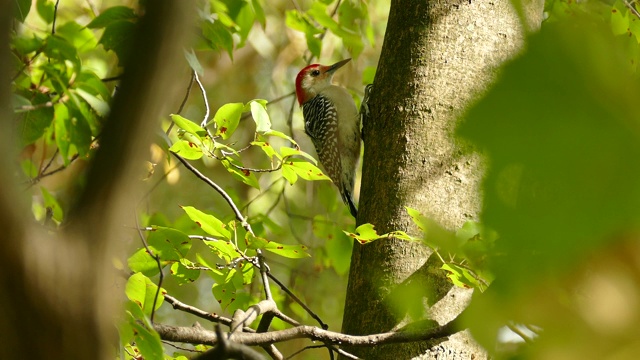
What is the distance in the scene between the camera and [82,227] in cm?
67

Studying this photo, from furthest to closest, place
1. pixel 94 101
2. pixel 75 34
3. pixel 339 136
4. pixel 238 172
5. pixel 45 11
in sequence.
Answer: pixel 339 136, pixel 45 11, pixel 75 34, pixel 238 172, pixel 94 101

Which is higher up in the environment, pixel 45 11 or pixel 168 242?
pixel 45 11

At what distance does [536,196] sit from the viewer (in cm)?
43

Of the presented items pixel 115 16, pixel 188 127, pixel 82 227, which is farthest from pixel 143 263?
pixel 82 227

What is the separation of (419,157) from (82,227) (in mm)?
1440

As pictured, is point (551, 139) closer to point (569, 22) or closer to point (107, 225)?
point (569, 22)

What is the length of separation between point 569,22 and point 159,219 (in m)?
2.91

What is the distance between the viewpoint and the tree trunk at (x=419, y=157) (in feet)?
6.07

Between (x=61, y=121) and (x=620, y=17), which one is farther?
(x=620, y=17)

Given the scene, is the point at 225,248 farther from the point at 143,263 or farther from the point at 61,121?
the point at 61,121

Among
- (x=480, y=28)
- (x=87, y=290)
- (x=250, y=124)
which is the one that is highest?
(x=87, y=290)

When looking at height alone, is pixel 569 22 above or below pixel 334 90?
above

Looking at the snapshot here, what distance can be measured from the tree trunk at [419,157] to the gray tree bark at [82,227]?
49.2 inches

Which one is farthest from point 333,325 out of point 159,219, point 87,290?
point 87,290
